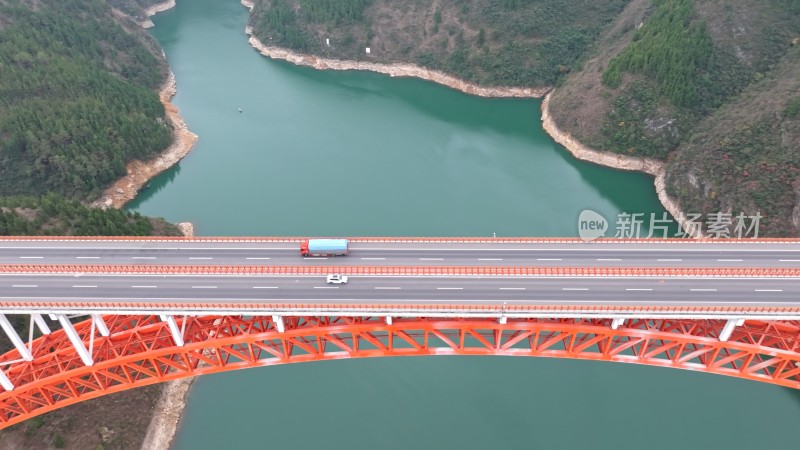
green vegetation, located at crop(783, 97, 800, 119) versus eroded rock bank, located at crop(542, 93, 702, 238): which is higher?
green vegetation, located at crop(783, 97, 800, 119)

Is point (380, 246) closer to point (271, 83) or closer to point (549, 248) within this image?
point (549, 248)

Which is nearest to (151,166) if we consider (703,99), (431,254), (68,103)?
(68,103)

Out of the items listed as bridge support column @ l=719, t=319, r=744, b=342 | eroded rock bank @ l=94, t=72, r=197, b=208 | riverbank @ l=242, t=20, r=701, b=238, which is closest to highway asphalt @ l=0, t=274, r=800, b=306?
bridge support column @ l=719, t=319, r=744, b=342

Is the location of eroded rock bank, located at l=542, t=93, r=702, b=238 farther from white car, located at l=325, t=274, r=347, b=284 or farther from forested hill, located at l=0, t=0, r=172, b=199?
forested hill, located at l=0, t=0, r=172, b=199

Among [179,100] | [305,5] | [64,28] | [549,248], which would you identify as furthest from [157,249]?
[305,5]

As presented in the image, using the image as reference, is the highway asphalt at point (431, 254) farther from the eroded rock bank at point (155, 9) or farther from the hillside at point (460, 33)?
the eroded rock bank at point (155, 9)

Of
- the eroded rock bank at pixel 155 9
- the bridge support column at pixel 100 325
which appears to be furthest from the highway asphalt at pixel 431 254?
the eroded rock bank at pixel 155 9
